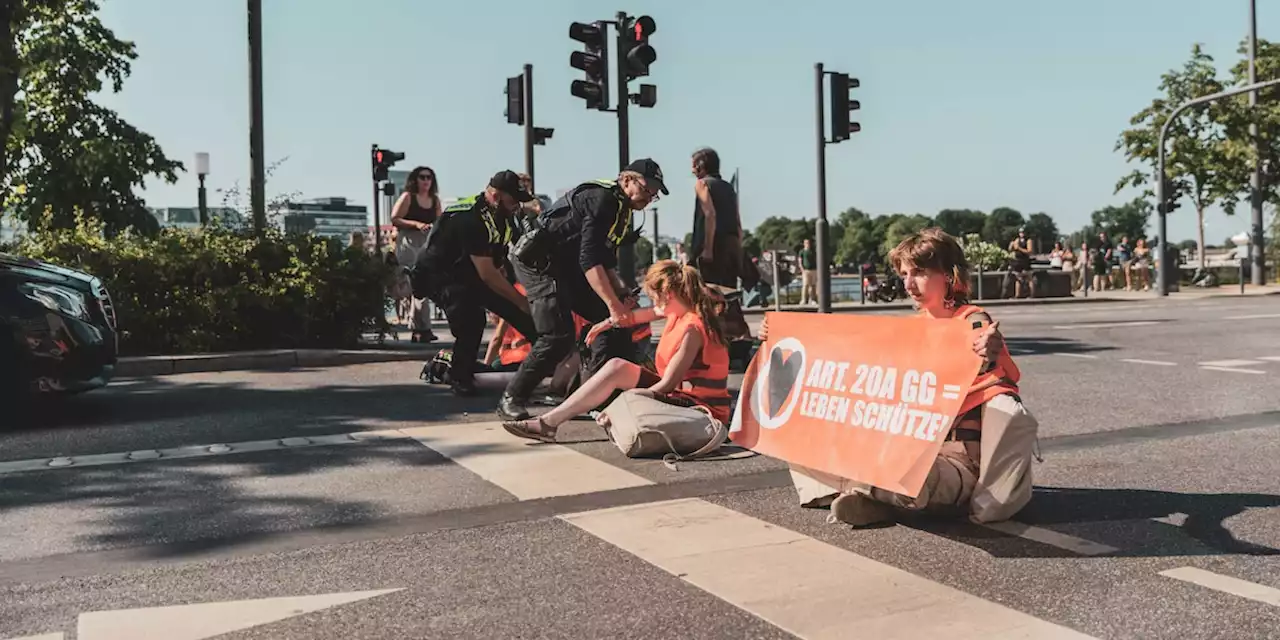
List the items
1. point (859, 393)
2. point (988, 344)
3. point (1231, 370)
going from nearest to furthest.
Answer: point (988, 344)
point (859, 393)
point (1231, 370)

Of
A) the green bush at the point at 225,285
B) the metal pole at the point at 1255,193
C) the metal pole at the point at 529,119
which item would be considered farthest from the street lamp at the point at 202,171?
the metal pole at the point at 1255,193

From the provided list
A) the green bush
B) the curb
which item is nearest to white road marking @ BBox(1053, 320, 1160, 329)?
the curb

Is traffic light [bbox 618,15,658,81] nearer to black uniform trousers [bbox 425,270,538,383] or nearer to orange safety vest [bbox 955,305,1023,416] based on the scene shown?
black uniform trousers [bbox 425,270,538,383]

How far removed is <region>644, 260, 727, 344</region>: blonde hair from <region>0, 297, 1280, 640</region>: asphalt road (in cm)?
70

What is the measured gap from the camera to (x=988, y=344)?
3.91m

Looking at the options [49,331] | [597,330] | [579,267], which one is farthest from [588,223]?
[49,331]

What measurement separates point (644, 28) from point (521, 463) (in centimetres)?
744

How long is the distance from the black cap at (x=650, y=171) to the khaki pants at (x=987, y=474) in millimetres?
2648

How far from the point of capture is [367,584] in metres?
3.64

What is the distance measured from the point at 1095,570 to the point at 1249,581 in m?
0.44

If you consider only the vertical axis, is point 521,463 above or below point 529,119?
below

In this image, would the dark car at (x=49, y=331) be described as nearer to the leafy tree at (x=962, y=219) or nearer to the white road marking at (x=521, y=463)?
the white road marking at (x=521, y=463)

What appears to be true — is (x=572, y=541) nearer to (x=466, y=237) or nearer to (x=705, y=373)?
(x=705, y=373)

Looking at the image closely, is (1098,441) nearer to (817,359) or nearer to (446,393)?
(817,359)
